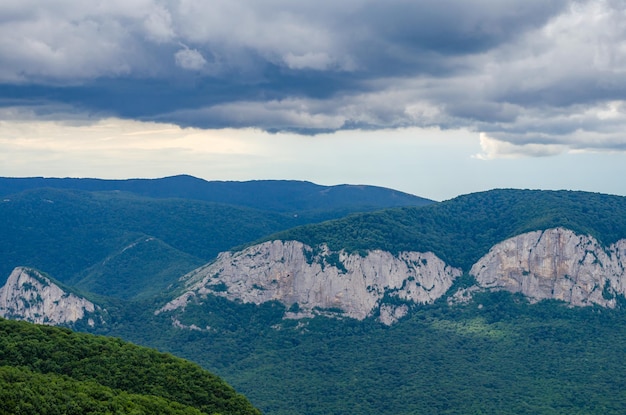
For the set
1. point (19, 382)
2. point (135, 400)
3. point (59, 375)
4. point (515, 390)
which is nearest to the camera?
point (19, 382)

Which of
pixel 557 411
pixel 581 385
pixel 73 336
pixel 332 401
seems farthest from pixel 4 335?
pixel 581 385

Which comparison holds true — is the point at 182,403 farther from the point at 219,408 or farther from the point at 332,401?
the point at 332,401

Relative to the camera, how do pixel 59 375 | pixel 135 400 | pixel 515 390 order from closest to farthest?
pixel 135 400 → pixel 59 375 → pixel 515 390

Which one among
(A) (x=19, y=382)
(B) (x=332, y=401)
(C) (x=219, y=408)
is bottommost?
(B) (x=332, y=401)

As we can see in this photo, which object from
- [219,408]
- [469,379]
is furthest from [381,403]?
[219,408]

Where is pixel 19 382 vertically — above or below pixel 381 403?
above

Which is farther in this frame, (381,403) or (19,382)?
(381,403)
